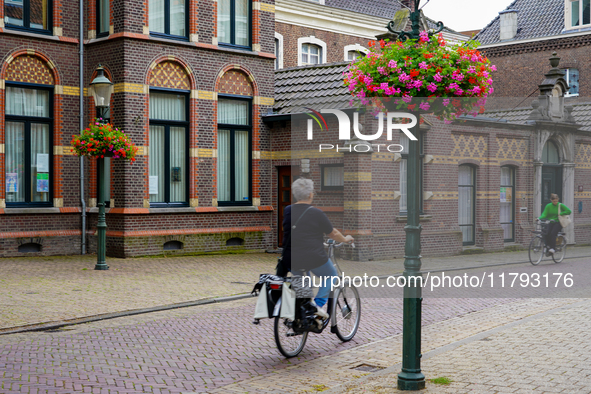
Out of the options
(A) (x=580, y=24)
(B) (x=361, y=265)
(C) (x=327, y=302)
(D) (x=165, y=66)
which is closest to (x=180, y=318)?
(C) (x=327, y=302)

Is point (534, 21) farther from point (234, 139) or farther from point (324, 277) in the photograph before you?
point (324, 277)

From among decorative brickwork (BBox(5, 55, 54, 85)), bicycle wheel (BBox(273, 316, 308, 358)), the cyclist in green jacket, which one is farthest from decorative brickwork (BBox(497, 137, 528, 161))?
decorative brickwork (BBox(5, 55, 54, 85))

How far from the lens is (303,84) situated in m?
19.3

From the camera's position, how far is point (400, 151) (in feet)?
20.5

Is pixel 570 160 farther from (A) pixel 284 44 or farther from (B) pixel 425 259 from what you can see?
(A) pixel 284 44

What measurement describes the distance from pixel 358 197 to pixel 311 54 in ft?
74.2

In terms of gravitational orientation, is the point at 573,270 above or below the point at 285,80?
below

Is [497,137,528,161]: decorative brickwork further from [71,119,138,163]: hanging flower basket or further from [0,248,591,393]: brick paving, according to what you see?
[71,119,138,163]: hanging flower basket

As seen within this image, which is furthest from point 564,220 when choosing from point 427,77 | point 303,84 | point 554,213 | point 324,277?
point 303,84

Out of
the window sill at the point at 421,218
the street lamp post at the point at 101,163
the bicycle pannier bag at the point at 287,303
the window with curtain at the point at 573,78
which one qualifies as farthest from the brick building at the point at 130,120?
the window with curtain at the point at 573,78

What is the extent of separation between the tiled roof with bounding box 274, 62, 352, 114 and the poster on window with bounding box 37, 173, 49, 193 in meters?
6.45

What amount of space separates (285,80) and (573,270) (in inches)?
560

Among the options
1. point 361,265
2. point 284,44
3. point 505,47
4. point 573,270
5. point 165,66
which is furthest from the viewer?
point 505,47

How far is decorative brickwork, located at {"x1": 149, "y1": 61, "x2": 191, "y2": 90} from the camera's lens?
1711cm
